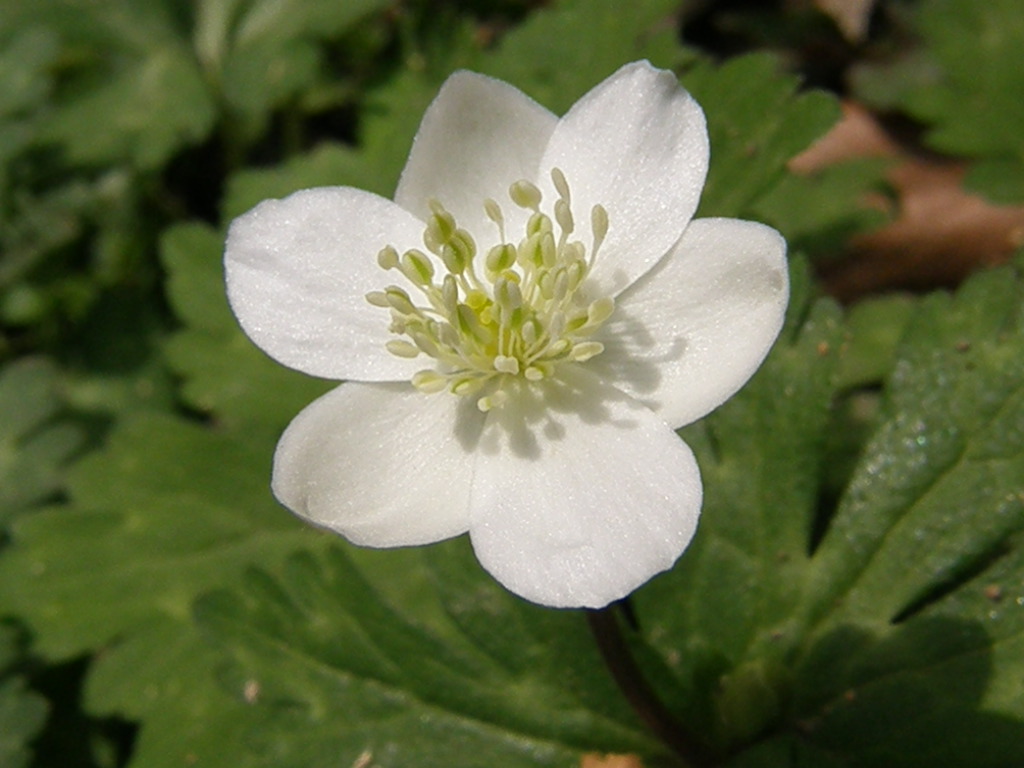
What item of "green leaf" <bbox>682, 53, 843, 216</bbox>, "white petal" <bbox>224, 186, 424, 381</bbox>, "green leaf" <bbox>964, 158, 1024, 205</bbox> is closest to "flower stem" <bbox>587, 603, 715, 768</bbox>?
"white petal" <bbox>224, 186, 424, 381</bbox>

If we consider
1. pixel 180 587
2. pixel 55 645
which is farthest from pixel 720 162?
pixel 55 645

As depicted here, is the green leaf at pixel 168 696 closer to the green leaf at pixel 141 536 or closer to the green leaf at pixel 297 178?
the green leaf at pixel 141 536

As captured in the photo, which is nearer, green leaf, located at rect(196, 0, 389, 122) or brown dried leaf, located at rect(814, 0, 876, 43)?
green leaf, located at rect(196, 0, 389, 122)

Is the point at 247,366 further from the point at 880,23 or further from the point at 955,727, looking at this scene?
the point at 880,23

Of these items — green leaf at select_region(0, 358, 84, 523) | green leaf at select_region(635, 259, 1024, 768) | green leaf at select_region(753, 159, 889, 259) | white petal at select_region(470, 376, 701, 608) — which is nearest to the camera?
white petal at select_region(470, 376, 701, 608)

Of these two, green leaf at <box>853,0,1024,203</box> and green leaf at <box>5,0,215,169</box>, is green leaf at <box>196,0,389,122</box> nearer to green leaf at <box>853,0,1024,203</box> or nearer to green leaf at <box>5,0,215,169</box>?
green leaf at <box>5,0,215,169</box>

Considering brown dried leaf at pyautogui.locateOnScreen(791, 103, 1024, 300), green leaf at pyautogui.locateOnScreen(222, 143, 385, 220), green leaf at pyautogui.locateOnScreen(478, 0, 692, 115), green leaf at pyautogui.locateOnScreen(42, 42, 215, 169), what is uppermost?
green leaf at pyautogui.locateOnScreen(478, 0, 692, 115)

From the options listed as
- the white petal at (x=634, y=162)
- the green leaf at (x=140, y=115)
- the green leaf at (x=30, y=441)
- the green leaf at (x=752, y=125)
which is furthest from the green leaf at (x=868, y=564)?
the green leaf at (x=140, y=115)
